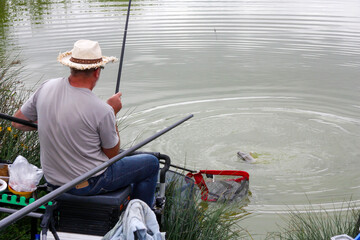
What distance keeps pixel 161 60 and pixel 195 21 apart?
171 inches

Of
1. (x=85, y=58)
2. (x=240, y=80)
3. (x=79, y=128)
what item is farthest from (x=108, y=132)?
(x=240, y=80)

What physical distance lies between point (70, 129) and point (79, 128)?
0.05 metres

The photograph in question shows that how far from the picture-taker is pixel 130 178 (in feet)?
10.7

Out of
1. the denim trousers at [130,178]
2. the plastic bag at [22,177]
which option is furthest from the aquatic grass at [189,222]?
the plastic bag at [22,177]

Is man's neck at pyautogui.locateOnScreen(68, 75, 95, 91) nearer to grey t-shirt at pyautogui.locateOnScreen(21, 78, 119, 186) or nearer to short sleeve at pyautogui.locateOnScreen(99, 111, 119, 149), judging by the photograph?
grey t-shirt at pyautogui.locateOnScreen(21, 78, 119, 186)

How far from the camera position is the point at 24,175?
3158mm

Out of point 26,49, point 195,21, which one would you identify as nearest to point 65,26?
point 26,49

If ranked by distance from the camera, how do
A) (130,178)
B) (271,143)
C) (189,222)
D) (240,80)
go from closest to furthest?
(130,178) < (189,222) < (271,143) < (240,80)

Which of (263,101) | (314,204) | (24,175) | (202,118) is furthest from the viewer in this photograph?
(263,101)

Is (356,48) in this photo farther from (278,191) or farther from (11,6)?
(11,6)

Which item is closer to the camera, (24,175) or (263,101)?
(24,175)

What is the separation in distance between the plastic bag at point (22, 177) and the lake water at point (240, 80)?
189cm

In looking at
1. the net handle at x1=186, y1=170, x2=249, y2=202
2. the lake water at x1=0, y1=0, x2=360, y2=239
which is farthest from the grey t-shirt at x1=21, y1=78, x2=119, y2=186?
the lake water at x1=0, y1=0, x2=360, y2=239

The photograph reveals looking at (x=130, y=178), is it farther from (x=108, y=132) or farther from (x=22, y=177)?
(x=22, y=177)
